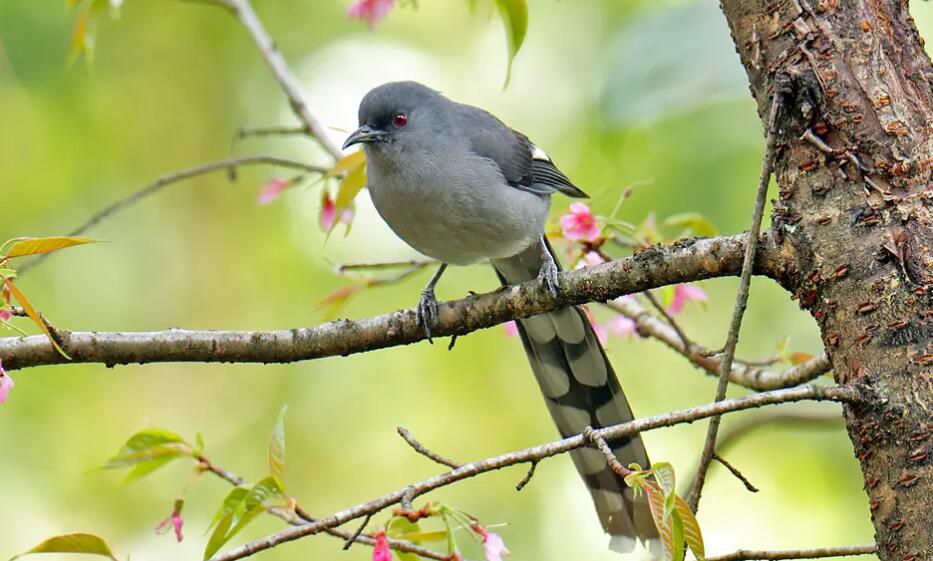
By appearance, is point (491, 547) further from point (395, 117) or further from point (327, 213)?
point (395, 117)

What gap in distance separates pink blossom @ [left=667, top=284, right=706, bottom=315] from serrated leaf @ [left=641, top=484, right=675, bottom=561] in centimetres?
233

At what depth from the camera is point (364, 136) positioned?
16.9ft

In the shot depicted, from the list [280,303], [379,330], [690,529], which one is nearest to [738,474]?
[690,529]

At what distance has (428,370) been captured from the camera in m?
9.68

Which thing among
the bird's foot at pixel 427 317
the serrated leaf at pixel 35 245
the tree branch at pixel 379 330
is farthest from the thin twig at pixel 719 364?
the serrated leaf at pixel 35 245

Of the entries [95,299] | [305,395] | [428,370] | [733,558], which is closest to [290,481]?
[305,395]

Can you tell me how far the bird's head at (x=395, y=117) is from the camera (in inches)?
205

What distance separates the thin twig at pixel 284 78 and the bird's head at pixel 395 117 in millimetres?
357

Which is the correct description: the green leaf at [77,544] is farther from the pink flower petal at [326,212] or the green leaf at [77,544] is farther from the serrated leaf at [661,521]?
the pink flower petal at [326,212]

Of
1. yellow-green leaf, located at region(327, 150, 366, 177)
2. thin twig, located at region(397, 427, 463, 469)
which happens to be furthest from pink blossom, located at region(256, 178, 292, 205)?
thin twig, located at region(397, 427, 463, 469)

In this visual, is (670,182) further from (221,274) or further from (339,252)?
(221,274)

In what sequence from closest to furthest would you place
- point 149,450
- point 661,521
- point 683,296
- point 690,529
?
point 661,521, point 690,529, point 149,450, point 683,296

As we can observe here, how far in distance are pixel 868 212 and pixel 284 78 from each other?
3.69 meters

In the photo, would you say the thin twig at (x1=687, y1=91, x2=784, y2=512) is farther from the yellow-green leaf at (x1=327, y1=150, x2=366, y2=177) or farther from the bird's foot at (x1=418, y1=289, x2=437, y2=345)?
the yellow-green leaf at (x1=327, y1=150, x2=366, y2=177)
